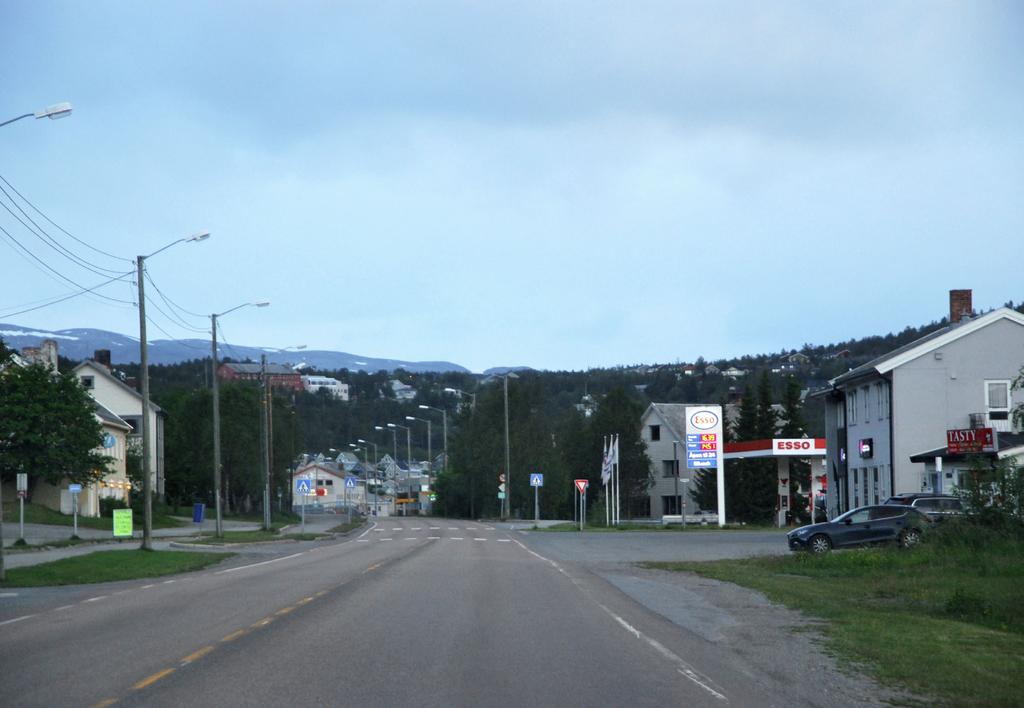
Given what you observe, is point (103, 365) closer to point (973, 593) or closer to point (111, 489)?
point (111, 489)

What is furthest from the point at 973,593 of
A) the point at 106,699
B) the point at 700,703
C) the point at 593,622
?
the point at 106,699

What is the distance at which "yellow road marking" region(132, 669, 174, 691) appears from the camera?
1078 centimetres

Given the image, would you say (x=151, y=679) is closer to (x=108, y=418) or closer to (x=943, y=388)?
(x=943, y=388)

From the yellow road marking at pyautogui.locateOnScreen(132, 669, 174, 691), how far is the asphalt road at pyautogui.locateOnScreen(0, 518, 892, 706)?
0.7 inches

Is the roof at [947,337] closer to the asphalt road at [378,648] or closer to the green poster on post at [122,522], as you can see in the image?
the asphalt road at [378,648]

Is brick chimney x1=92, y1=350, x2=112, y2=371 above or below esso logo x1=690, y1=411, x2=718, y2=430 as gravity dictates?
above

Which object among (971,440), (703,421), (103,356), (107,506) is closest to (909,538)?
(971,440)

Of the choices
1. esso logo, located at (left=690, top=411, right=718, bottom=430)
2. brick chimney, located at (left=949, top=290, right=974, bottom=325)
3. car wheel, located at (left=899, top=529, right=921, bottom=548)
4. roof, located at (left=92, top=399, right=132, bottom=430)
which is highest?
Result: brick chimney, located at (left=949, top=290, right=974, bottom=325)

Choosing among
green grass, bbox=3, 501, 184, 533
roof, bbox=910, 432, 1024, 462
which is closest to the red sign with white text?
roof, bbox=910, 432, 1024, 462

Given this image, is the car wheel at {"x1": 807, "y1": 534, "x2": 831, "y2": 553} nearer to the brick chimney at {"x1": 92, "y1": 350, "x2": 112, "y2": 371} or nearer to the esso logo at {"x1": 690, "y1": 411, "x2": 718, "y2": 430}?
the esso logo at {"x1": 690, "y1": 411, "x2": 718, "y2": 430}

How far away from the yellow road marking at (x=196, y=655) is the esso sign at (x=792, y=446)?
57.4 m

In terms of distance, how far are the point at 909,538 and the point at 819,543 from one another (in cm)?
272

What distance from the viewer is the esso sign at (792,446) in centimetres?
6800

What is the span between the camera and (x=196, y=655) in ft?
42.2
